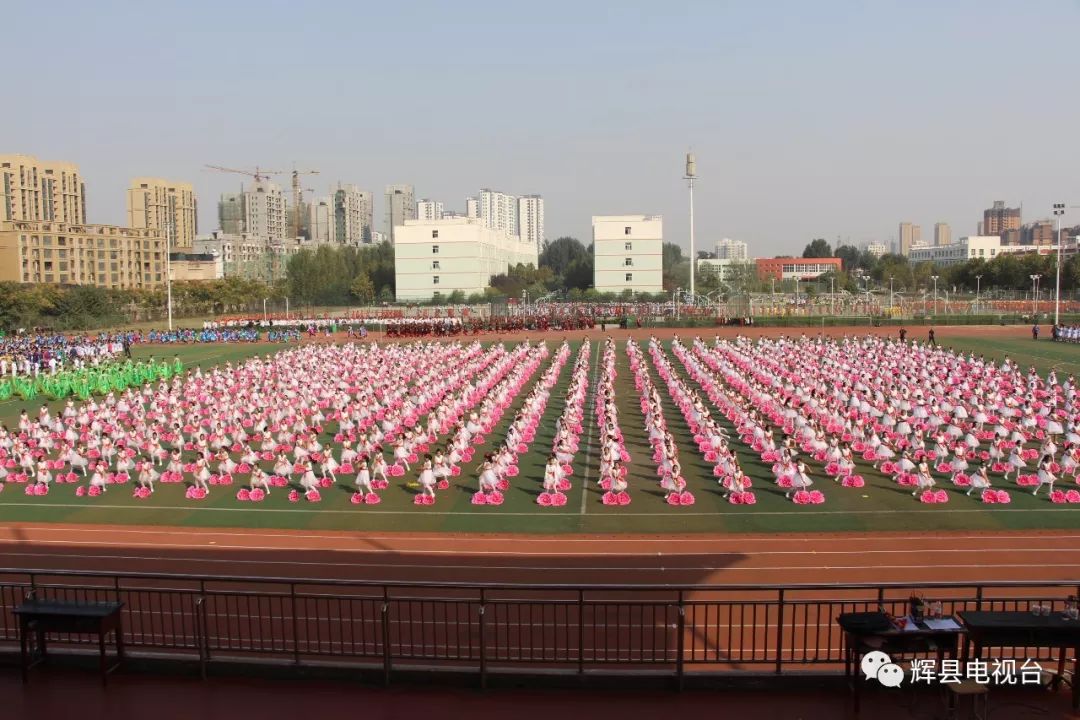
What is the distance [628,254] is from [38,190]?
316 ft

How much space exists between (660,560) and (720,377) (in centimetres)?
2239

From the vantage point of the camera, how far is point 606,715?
24.3ft

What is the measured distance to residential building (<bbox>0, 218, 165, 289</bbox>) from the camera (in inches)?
3797

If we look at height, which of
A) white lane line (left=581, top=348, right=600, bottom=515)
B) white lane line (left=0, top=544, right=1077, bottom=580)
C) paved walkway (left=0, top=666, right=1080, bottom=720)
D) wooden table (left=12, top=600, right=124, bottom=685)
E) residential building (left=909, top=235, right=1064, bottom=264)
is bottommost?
white lane line (left=0, top=544, right=1077, bottom=580)

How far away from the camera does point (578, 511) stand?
58.2 ft

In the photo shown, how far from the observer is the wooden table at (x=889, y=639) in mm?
7270

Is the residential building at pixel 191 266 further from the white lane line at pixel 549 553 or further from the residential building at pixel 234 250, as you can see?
the white lane line at pixel 549 553

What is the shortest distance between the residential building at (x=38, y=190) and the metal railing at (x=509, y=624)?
12664 cm

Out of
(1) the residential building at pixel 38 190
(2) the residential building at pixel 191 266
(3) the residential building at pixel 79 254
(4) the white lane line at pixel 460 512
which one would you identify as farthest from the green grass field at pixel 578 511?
(1) the residential building at pixel 38 190

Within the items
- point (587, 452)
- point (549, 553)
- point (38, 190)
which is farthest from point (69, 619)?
point (38, 190)

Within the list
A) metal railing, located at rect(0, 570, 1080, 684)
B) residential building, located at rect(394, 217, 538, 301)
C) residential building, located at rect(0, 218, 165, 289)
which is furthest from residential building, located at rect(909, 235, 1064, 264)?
metal railing, located at rect(0, 570, 1080, 684)

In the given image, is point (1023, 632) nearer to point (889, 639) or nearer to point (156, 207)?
point (889, 639)

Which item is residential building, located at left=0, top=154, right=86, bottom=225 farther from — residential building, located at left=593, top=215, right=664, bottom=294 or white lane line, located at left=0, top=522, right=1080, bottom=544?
white lane line, located at left=0, top=522, right=1080, bottom=544

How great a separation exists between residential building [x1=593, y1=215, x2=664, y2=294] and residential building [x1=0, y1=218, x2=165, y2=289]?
2115 inches
